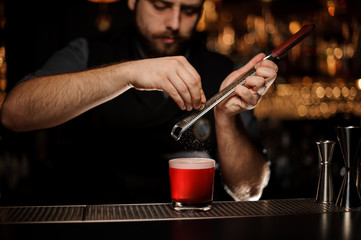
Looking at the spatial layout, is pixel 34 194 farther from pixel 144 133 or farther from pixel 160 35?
pixel 160 35

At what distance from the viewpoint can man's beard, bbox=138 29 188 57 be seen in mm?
2076

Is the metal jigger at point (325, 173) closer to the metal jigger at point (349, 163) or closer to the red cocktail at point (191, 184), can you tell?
the metal jigger at point (349, 163)

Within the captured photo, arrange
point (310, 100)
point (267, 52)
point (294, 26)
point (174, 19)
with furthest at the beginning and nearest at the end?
point (310, 100) → point (294, 26) → point (267, 52) → point (174, 19)

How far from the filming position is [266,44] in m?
3.56

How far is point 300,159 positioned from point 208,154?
57.8 inches

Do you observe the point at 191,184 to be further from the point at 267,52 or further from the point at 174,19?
the point at 267,52

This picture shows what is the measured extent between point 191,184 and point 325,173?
0.46 metres

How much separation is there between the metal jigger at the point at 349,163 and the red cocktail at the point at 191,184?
1.34ft

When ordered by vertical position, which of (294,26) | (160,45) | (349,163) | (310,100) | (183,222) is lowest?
(183,222)

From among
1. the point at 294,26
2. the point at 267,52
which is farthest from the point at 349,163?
the point at 294,26

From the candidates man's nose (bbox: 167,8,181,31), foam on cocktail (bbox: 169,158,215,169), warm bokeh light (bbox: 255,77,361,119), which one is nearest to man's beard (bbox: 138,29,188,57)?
man's nose (bbox: 167,8,181,31)

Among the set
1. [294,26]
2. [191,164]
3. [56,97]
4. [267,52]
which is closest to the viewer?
[191,164]

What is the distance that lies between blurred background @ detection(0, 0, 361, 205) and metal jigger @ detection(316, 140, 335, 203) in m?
1.47

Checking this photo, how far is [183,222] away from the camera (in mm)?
1085
